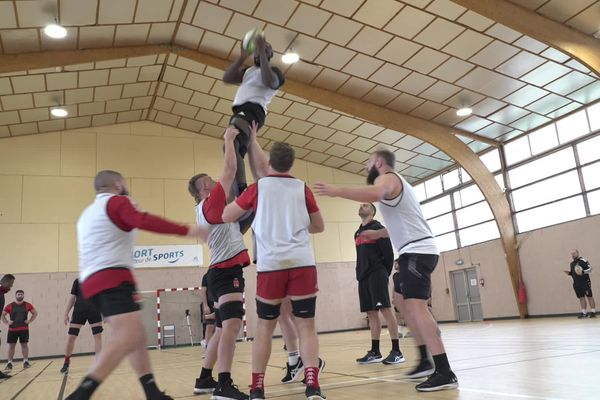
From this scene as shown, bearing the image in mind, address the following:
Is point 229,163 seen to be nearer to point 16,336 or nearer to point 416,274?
point 416,274

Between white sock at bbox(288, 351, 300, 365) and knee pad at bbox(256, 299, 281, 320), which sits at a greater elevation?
knee pad at bbox(256, 299, 281, 320)

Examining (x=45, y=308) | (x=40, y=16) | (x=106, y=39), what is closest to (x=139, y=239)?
(x=45, y=308)

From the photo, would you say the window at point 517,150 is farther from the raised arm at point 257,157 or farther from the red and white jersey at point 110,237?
the red and white jersey at point 110,237

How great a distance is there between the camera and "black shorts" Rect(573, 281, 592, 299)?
1404 centimetres

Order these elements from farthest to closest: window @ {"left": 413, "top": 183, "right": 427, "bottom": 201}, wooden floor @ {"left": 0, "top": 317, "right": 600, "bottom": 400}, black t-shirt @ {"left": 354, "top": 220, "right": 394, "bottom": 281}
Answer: window @ {"left": 413, "top": 183, "right": 427, "bottom": 201}, black t-shirt @ {"left": 354, "top": 220, "right": 394, "bottom": 281}, wooden floor @ {"left": 0, "top": 317, "right": 600, "bottom": 400}

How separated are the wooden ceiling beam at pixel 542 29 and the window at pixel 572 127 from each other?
3.92 metres

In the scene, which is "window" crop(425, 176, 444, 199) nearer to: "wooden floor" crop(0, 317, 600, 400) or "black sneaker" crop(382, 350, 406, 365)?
"wooden floor" crop(0, 317, 600, 400)

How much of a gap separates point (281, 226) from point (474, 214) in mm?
17108

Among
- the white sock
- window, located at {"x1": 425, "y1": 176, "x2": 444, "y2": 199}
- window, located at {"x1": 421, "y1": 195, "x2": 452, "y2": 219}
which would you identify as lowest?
the white sock

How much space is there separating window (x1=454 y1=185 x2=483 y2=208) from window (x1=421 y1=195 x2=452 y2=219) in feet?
1.71

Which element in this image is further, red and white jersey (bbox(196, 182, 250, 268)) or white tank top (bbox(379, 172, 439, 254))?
red and white jersey (bbox(196, 182, 250, 268))

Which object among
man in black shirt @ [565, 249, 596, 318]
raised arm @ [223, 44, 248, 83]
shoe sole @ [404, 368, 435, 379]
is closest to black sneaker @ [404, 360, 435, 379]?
shoe sole @ [404, 368, 435, 379]

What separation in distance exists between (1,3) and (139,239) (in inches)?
377

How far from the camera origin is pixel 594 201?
14.7 m
